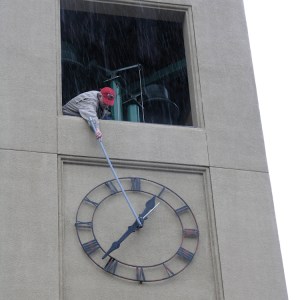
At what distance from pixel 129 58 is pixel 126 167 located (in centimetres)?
362

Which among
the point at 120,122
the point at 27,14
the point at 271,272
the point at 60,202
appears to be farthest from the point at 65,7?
the point at 271,272

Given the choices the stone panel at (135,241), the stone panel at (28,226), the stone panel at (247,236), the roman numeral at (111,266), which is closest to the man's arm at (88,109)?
the stone panel at (135,241)

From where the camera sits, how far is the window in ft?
60.5

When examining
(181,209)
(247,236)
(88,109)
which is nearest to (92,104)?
(88,109)

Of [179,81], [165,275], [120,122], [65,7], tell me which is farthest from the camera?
[179,81]

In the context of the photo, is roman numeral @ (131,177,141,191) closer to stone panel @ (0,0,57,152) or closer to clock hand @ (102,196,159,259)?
clock hand @ (102,196,159,259)

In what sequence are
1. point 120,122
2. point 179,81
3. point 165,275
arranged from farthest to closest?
1. point 179,81
2. point 120,122
3. point 165,275

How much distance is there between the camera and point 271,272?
16.2 meters

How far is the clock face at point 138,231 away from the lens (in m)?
15.8

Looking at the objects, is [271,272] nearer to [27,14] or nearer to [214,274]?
[214,274]

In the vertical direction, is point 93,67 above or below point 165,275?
above

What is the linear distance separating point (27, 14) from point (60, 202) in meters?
2.78

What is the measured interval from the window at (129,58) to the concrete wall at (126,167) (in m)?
0.87

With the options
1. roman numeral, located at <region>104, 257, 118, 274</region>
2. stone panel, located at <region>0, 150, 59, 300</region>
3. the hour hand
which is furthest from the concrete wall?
the hour hand
